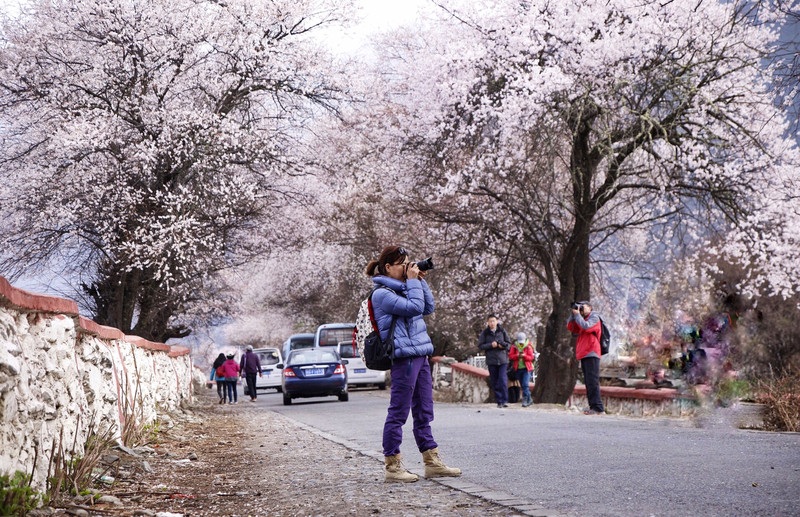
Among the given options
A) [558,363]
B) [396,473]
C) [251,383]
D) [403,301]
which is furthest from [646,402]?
[251,383]

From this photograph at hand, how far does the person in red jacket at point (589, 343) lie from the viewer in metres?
15.0

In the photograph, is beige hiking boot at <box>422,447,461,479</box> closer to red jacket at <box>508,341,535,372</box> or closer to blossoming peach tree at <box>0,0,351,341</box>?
red jacket at <box>508,341,535,372</box>

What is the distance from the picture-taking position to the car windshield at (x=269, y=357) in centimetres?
4250

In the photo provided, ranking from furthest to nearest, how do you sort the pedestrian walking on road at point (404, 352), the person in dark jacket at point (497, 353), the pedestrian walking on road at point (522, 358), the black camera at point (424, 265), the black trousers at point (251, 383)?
the black trousers at point (251, 383) < the pedestrian walking on road at point (522, 358) < the person in dark jacket at point (497, 353) < the pedestrian walking on road at point (404, 352) < the black camera at point (424, 265)

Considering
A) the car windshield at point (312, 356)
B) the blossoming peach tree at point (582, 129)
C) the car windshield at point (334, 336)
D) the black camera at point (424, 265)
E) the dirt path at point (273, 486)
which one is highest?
the blossoming peach tree at point (582, 129)

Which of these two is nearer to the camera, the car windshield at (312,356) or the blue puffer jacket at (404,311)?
the blue puffer jacket at (404,311)

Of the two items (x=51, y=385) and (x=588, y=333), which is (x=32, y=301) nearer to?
(x=51, y=385)

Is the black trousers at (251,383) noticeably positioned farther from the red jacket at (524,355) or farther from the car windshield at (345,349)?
the red jacket at (524,355)

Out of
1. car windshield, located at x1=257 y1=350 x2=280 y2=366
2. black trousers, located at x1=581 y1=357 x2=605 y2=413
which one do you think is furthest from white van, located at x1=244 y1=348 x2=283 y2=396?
black trousers, located at x1=581 y1=357 x2=605 y2=413

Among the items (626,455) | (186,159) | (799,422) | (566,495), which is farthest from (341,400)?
(566,495)

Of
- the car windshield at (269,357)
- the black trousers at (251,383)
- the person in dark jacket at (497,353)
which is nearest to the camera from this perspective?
the person in dark jacket at (497,353)

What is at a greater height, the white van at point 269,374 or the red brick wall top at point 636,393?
the white van at point 269,374

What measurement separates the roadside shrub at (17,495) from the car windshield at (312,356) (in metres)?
21.0

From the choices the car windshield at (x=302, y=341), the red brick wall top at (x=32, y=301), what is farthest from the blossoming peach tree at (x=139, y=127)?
the car windshield at (x=302, y=341)
